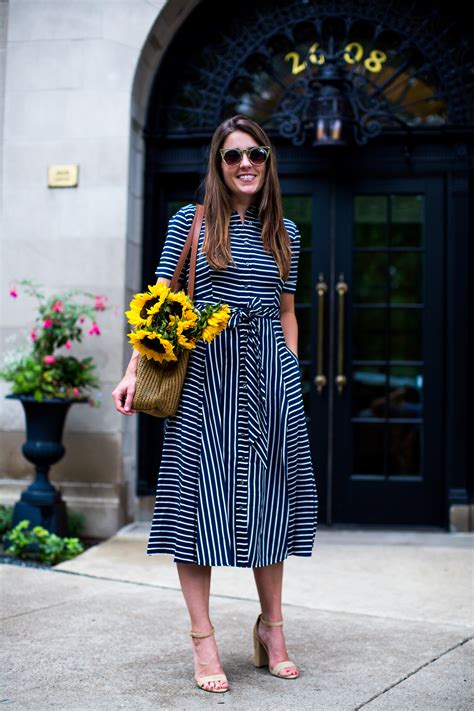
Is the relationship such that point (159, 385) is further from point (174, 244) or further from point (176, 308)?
point (174, 244)

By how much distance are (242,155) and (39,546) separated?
3.20 meters

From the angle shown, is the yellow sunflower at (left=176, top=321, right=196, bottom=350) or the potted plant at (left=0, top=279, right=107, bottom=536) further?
the potted plant at (left=0, top=279, right=107, bottom=536)

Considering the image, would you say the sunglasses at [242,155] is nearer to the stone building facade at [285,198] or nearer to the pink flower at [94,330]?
the pink flower at [94,330]

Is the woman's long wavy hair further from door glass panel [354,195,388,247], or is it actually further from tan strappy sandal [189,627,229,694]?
door glass panel [354,195,388,247]

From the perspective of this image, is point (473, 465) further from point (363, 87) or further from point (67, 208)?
point (67, 208)

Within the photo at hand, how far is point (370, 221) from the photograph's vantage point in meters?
6.80

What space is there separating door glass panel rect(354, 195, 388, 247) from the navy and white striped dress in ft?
11.4

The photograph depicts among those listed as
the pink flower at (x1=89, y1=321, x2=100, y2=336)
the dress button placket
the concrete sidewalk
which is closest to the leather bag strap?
the dress button placket

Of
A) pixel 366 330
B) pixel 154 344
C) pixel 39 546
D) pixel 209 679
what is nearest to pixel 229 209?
pixel 154 344

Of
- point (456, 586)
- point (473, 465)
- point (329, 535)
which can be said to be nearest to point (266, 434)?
point (456, 586)

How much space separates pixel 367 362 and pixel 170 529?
3687 mm

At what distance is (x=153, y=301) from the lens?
3221 mm

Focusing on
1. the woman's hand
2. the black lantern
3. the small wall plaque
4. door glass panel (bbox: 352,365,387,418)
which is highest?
the black lantern

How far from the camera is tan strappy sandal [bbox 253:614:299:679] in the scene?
132 inches
